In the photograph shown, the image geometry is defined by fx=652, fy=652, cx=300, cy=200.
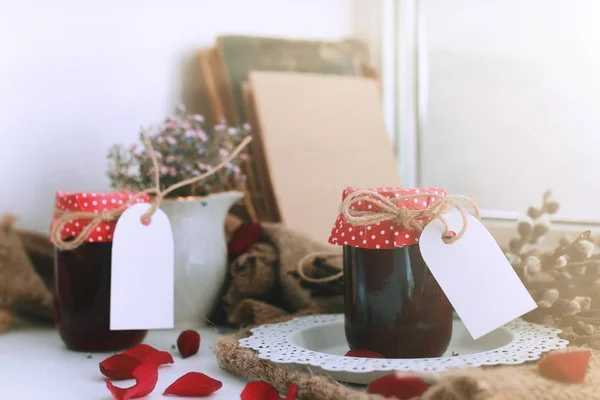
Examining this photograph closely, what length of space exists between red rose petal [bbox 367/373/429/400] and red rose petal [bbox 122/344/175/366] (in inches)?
9.4

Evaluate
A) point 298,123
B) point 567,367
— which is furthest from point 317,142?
point 567,367

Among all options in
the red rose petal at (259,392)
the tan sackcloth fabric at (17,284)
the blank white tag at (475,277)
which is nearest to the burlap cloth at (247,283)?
the tan sackcloth fabric at (17,284)

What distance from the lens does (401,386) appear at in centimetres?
46

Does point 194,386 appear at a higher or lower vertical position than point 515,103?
lower

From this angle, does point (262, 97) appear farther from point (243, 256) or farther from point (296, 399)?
point (296, 399)

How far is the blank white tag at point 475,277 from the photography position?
530 mm

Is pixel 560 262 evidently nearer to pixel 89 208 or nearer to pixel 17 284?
pixel 89 208

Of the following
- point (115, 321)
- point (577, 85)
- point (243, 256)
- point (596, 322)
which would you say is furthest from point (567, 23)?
point (115, 321)

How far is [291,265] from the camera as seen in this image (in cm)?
78

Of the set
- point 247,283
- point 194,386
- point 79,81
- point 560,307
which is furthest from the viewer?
point 79,81

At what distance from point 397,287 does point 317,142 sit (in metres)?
0.43

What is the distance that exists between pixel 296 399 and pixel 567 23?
1.86 ft

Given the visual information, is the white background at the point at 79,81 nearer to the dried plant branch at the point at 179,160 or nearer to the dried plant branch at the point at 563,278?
the dried plant branch at the point at 179,160

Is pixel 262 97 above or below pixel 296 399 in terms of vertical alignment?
above
